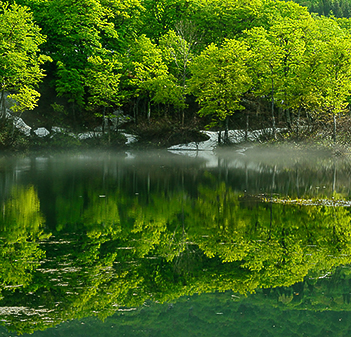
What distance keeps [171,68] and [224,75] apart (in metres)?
7.31

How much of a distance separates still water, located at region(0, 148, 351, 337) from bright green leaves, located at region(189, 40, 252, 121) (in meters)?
26.2

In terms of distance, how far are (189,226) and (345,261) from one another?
→ 380cm

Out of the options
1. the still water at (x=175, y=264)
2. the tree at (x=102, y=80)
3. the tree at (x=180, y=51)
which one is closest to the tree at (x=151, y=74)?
the tree at (x=180, y=51)

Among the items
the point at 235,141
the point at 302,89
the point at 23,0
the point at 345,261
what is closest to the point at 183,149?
the point at 235,141

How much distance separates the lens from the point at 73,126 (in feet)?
142

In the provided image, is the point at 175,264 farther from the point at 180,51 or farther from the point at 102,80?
the point at 180,51

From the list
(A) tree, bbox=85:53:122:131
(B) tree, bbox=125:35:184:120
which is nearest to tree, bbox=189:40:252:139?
(B) tree, bbox=125:35:184:120

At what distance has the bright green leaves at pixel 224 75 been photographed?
40.0 m

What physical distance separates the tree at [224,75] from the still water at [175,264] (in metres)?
26.2

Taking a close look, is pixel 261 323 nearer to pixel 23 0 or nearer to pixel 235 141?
pixel 235 141

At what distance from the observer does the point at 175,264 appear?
24.2 feet

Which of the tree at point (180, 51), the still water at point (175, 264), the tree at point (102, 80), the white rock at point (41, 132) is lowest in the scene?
the still water at point (175, 264)

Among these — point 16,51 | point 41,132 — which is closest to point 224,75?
point 41,132

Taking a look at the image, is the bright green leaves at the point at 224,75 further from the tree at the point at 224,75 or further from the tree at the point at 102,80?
the tree at the point at 102,80
